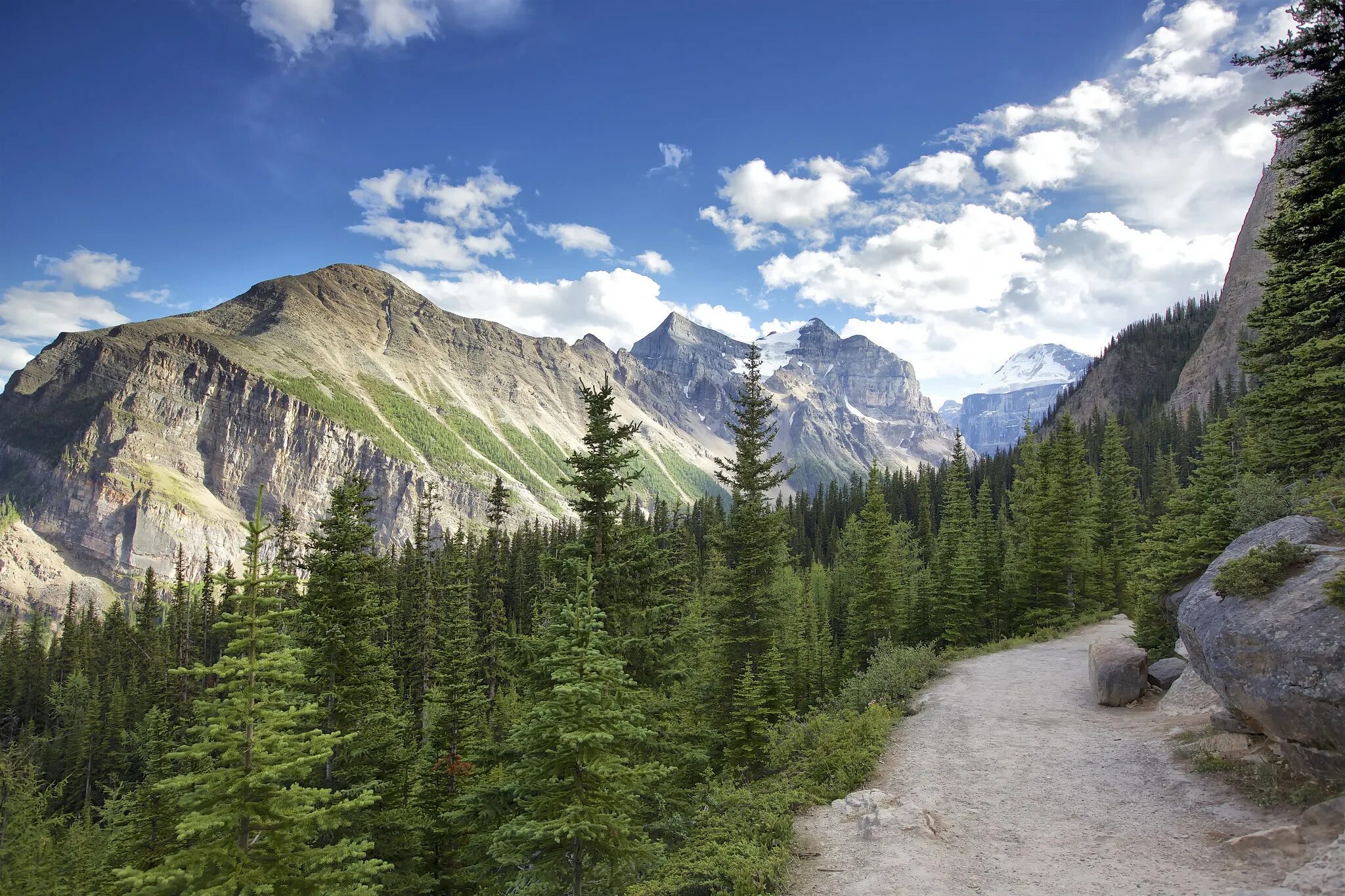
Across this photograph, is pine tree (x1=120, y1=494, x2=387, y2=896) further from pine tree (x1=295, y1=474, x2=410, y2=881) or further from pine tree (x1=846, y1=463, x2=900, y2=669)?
pine tree (x1=846, y1=463, x2=900, y2=669)

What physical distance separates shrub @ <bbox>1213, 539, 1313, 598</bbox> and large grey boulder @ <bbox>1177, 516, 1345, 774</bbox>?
12cm

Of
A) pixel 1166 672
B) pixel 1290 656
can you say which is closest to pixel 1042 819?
pixel 1290 656

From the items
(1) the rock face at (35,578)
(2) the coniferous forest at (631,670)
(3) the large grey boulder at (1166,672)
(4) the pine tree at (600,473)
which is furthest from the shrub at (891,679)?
(1) the rock face at (35,578)

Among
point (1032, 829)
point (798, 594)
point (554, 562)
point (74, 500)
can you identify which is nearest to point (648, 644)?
point (554, 562)

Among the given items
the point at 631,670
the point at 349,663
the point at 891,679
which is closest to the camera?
the point at 631,670

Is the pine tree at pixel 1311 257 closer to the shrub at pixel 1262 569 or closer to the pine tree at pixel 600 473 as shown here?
the shrub at pixel 1262 569

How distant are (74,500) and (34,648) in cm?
15762

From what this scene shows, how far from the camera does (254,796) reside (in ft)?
29.6

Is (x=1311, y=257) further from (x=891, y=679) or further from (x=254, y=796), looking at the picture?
(x=254, y=796)

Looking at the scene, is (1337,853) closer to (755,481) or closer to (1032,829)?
(1032,829)

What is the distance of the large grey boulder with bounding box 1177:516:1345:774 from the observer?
8.41 meters

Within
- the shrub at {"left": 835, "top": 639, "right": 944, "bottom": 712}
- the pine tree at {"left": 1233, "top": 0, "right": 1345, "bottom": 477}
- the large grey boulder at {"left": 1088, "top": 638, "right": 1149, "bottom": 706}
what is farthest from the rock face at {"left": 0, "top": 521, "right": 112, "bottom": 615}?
the pine tree at {"left": 1233, "top": 0, "right": 1345, "bottom": 477}

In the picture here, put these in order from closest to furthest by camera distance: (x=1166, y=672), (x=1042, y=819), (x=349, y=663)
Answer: (x=1042, y=819) < (x=1166, y=672) < (x=349, y=663)

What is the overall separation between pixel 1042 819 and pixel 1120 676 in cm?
841
